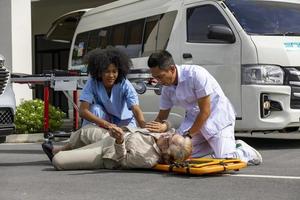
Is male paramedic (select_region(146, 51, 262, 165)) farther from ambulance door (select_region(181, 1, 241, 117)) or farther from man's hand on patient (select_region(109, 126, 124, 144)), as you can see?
ambulance door (select_region(181, 1, 241, 117))

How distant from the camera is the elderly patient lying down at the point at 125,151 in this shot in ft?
19.5

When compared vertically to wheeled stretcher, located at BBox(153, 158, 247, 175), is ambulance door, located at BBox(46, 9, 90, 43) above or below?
above

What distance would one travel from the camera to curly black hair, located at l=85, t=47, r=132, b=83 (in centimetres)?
676

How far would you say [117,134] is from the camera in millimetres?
5875

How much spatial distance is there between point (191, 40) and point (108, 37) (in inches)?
116

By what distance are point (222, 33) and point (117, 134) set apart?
9.47ft

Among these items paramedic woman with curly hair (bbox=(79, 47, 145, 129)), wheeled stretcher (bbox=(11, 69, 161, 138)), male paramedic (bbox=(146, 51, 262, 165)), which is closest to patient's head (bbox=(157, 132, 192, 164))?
male paramedic (bbox=(146, 51, 262, 165))

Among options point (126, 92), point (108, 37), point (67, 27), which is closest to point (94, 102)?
point (126, 92)

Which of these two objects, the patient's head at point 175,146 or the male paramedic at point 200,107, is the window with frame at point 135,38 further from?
the patient's head at point 175,146

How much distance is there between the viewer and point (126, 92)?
22.4ft

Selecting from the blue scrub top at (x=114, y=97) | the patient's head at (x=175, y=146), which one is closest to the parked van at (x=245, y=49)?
the blue scrub top at (x=114, y=97)

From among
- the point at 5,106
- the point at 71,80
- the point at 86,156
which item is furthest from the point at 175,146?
the point at 71,80

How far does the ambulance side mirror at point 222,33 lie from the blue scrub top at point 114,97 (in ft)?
6.04

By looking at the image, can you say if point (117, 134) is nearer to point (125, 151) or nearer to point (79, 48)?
point (125, 151)
